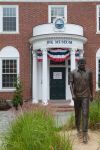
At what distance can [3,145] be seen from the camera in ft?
32.2

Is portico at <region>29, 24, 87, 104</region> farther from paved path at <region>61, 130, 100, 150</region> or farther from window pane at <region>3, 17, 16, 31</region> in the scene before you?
paved path at <region>61, 130, 100, 150</region>

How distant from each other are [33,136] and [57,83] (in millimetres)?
20636

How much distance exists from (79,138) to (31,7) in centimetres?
1919

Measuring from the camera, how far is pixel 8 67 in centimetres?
3002

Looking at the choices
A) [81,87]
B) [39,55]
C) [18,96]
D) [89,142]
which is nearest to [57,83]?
[39,55]

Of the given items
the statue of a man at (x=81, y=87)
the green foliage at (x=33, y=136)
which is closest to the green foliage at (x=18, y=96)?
the statue of a man at (x=81, y=87)

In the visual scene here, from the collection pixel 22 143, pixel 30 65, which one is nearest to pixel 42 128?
pixel 22 143

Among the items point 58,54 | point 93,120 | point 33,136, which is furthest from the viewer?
point 58,54

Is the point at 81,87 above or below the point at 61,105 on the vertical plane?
above

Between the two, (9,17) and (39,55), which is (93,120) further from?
(9,17)

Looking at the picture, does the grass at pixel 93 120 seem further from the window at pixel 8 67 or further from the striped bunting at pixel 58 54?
the window at pixel 8 67

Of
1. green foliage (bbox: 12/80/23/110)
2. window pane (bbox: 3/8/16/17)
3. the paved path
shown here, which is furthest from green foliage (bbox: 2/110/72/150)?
window pane (bbox: 3/8/16/17)

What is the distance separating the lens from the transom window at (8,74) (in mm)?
29969

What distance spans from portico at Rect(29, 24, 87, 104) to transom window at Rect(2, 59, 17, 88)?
5.10 feet
